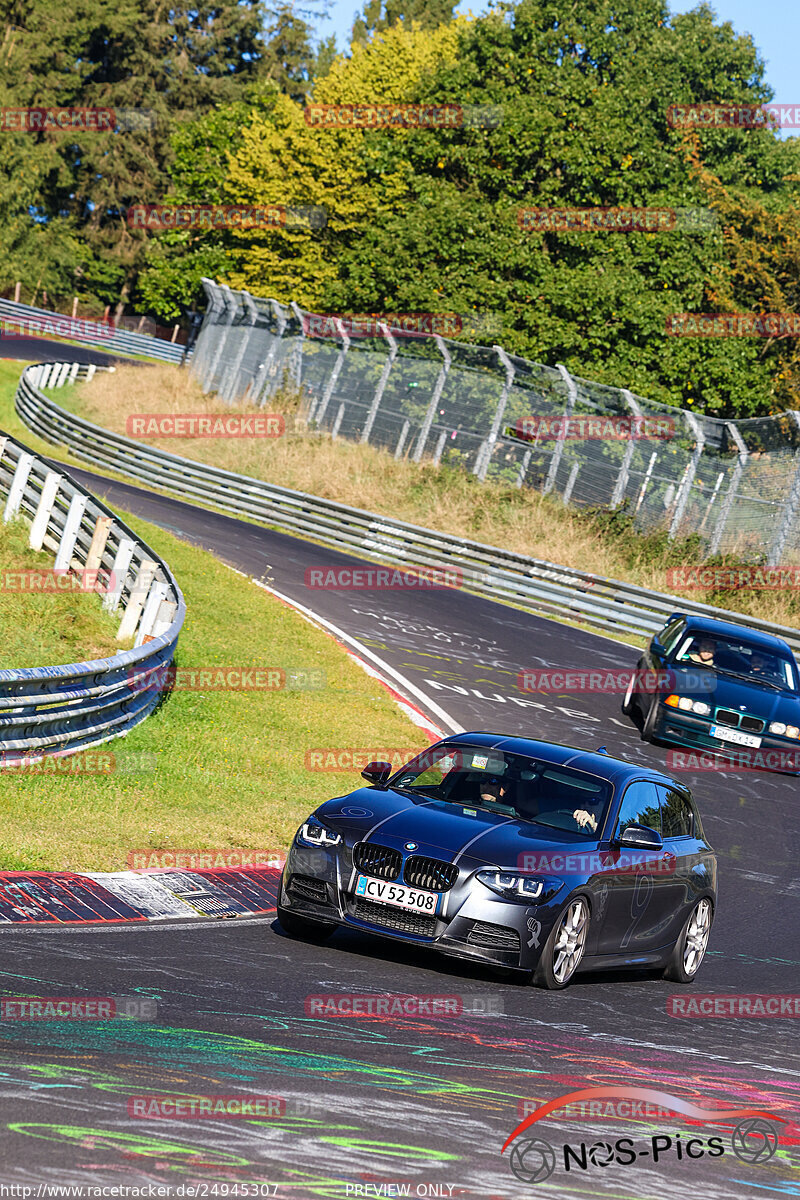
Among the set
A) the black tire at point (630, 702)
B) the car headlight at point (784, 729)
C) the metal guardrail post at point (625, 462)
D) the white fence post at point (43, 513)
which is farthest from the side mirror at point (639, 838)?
the metal guardrail post at point (625, 462)

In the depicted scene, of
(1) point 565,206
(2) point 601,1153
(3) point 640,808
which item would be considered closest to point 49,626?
(3) point 640,808

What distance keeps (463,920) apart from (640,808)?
2054mm

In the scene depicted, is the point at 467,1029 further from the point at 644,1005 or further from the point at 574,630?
the point at 574,630

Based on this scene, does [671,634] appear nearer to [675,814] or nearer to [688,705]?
[688,705]

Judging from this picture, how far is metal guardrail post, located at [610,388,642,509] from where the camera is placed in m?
29.9

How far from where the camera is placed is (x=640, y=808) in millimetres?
9633

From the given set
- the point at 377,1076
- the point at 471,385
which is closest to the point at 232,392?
the point at 471,385

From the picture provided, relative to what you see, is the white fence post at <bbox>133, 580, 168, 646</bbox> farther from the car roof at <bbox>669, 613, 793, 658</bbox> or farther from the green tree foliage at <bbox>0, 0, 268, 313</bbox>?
the green tree foliage at <bbox>0, 0, 268, 313</bbox>

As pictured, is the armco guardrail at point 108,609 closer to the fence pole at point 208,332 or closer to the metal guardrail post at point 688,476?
the metal guardrail post at point 688,476

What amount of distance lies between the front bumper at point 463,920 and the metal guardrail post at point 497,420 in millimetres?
24117

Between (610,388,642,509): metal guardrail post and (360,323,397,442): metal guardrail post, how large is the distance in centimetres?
644

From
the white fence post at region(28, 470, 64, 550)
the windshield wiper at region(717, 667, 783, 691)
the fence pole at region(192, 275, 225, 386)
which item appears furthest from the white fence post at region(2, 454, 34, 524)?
the fence pole at region(192, 275, 225, 386)

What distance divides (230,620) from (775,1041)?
13139 mm

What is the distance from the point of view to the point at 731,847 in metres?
14.5
